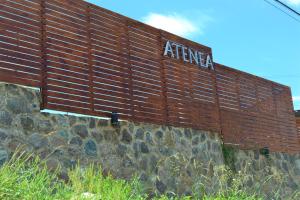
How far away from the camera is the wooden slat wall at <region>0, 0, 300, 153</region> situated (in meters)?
8.69

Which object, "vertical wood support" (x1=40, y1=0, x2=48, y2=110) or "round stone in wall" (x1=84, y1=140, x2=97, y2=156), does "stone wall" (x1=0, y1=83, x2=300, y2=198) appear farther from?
"vertical wood support" (x1=40, y1=0, x2=48, y2=110)

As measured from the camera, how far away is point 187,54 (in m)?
12.7

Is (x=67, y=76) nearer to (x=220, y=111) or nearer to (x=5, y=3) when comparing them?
(x=5, y=3)

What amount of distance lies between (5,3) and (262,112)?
31.4 feet

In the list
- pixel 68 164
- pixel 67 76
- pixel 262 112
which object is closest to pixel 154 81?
pixel 67 76

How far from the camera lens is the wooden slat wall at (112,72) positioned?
342 inches

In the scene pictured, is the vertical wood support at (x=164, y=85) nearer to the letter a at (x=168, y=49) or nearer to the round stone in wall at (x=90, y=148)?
the letter a at (x=168, y=49)

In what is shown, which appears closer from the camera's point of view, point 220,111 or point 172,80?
point 172,80

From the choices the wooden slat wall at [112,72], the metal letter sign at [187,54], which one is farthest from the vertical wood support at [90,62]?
the metal letter sign at [187,54]

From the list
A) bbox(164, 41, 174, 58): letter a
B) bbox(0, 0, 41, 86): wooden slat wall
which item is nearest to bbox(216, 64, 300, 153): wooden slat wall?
bbox(164, 41, 174, 58): letter a

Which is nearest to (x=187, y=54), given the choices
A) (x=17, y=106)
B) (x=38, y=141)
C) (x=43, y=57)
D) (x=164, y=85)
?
(x=164, y=85)

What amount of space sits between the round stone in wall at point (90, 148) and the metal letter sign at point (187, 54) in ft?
11.8

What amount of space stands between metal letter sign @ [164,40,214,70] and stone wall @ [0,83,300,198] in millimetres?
1898

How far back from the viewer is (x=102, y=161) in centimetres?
935
